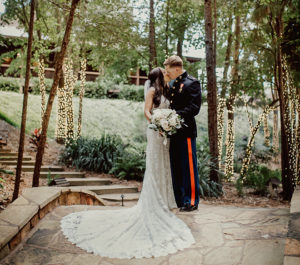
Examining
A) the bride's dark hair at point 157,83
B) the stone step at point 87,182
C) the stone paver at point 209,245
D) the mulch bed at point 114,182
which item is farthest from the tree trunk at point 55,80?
the stone step at point 87,182

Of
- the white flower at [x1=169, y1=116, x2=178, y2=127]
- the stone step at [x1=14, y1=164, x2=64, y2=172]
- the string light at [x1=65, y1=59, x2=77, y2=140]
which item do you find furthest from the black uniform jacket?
the string light at [x1=65, y1=59, x2=77, y2=140]

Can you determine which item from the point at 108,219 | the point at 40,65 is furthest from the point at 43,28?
the point at 108,219

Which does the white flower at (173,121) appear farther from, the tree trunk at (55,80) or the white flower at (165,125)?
the tree trunk at (55,80)

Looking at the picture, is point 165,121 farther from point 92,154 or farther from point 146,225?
point 92,154

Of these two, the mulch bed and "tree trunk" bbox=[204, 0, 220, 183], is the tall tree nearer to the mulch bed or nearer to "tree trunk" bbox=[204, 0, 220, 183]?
the mulch bed

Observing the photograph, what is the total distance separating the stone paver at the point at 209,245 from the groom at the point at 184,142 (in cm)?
31

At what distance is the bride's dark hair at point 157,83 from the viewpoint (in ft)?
13.4

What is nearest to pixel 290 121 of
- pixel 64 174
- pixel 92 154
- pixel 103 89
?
pixel 92 154

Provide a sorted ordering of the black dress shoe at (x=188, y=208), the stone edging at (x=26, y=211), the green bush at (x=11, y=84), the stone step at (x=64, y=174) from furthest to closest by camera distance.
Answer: the green bush at (x=11, y=84), the stone step at (x=64, y=174), the black dress shoe at (x=188, y=208), the stone edging at (x=26, y=211)

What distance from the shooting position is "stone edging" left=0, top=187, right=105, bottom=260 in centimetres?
315

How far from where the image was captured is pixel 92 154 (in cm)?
946

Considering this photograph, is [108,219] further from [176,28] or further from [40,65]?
[176,28]

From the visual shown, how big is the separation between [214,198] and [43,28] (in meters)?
7.93

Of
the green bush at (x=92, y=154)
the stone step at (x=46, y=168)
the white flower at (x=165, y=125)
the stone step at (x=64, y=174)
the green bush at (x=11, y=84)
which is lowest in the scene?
the stone step at (x=64, y=174)
